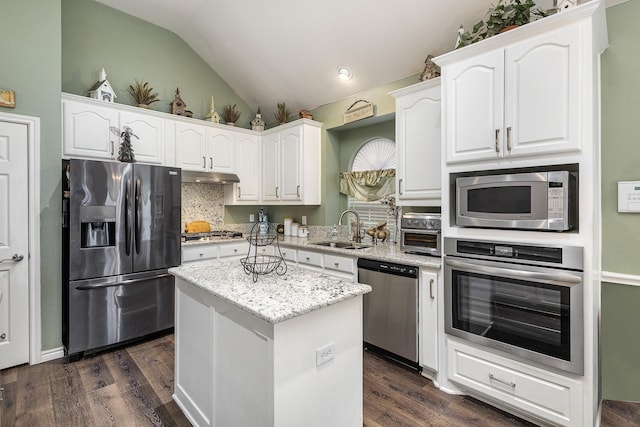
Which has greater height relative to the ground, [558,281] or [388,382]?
[558,281]

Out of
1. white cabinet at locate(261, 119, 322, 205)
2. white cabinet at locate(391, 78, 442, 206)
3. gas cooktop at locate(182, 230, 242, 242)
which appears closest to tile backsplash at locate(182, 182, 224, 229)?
gas cooktop at locate(182, 230, 242, 242)

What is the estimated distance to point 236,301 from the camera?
1.45 metres

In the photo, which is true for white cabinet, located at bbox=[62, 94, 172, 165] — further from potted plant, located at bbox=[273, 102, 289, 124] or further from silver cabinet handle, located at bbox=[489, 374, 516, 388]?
silver cabinet handle, located at bbox=[489, 374, 516, 388]

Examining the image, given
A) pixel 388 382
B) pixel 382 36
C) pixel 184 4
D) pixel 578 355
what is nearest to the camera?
pixel 578 355

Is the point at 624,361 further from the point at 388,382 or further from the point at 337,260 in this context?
the point at 337,260

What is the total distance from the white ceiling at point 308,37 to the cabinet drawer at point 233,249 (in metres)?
2.00

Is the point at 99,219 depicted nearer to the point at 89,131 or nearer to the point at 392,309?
the point at 89,131

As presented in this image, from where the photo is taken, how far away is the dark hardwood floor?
2070 mm

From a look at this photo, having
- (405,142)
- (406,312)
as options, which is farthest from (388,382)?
(405,142)

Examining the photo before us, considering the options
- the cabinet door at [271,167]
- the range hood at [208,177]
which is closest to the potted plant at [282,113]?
the cabinet door at [271,167]

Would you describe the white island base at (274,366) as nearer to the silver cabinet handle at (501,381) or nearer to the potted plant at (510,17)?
the silver cabinet handle at (501,381)

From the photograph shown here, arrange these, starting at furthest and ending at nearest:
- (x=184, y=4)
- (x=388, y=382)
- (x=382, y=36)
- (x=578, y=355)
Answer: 1. (x=184, y=4)
2. (x=382, y=36)
3. (x=388, y=382)
4. (x=578, y=355)

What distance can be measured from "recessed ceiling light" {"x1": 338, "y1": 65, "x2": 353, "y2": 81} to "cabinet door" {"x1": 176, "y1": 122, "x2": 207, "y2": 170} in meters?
1.79

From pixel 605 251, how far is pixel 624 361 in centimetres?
75
